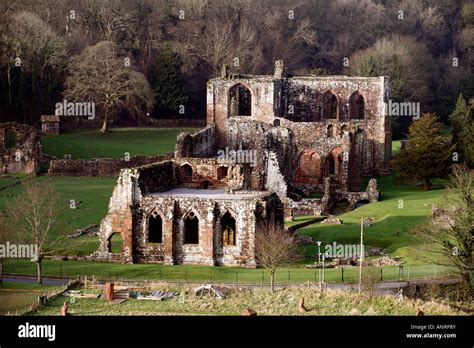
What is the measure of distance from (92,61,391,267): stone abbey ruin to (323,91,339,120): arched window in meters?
0.09

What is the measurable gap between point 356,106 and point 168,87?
25027 mm

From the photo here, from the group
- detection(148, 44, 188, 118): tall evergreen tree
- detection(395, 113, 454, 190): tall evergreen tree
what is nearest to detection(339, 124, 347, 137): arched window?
detection(395, 113, 454, 190): tall evergreen tree

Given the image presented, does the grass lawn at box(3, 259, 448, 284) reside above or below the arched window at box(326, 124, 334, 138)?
below

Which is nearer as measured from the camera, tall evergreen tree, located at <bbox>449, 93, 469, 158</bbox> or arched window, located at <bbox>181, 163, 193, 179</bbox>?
arched window, located at <bbox>181, 163, 193, 179</bbox>

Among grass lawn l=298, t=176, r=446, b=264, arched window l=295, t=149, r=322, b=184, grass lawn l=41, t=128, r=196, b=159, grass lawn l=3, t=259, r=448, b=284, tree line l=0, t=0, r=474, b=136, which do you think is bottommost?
grass lawn l=3, t=259, r=448, b=284

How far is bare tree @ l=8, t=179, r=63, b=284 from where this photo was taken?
199 ft

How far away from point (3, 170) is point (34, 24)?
23991mm

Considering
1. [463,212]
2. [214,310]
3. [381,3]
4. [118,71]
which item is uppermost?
[381,3]

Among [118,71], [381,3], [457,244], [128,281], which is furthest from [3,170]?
[381,3]

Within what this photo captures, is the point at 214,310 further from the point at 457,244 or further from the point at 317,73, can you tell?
the point at 317,73

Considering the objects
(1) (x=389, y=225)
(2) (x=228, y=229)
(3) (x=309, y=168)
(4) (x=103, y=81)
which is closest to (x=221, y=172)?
(2) (x=228, y=229)

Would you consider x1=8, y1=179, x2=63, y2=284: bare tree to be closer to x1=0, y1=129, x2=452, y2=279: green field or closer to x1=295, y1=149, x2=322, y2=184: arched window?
x1=0, y1=129, x2=452, y2=279: green field

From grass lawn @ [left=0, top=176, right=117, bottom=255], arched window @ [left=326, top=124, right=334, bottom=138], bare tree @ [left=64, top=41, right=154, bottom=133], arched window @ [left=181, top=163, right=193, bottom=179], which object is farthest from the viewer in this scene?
bare tree @ [left=64, top=41, right=154, bottom=133]

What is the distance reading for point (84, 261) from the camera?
63.9 metres
